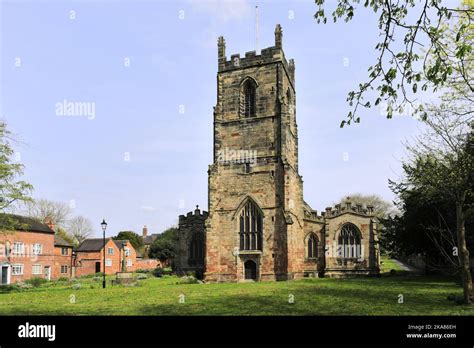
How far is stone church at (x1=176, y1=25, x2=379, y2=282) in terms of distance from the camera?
33188 millimetres

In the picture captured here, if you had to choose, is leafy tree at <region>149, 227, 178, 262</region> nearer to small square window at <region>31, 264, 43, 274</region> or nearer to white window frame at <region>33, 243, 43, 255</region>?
small square window at <region>31, 264, 43, 274</region>

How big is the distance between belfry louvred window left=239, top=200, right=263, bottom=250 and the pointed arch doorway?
4.03ft

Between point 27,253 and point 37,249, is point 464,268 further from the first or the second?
point 37,249

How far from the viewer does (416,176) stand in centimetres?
1638

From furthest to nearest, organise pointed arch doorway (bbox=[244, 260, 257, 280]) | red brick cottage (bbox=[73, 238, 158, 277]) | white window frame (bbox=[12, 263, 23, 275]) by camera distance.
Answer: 1. red brick cottage (bbox=[73, 238, 158, 277])
2. white window frame (bbox=[12, 263, 23, 275])
3. pointed arch doorway (bbox=[244, 260, 257, 280])

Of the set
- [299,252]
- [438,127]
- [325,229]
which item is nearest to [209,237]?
[299,252]

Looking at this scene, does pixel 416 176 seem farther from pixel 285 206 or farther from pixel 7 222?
pixel 7 222

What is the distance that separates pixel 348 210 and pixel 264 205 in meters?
8.95

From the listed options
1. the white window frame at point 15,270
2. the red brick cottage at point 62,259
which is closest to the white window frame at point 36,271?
the white window frame at point 15,270

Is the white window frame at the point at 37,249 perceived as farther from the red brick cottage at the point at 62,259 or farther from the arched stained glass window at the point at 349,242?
the arched stained glass window at the point at 349,242

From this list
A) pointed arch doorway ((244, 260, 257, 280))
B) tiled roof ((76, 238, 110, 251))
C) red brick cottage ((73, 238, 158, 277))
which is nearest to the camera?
pointed arch doorway ((244, 260, 257, 280))

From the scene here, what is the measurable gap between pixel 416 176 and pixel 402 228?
53.8 ft

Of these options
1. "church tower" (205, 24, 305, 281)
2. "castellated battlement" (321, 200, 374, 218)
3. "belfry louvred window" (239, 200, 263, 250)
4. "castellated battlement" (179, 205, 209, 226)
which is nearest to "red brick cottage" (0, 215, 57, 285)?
"castellated battlement" (179, 205, 209, 226)

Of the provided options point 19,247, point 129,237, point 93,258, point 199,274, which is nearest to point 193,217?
point 199,274
